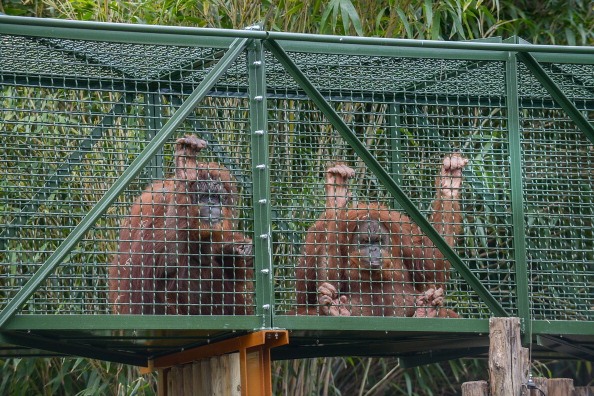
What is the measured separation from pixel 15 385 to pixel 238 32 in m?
3.67

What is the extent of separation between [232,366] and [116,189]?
94cm

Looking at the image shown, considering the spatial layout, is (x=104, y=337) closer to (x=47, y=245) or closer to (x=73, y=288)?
(x=73, y=288)

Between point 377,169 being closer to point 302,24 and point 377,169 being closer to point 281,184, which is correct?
point 281,184

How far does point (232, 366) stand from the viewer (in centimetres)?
483

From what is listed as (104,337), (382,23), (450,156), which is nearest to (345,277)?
(450,156)

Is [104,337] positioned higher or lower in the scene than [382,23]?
lower

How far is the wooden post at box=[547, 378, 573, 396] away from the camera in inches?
181

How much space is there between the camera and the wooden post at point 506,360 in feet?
14.1

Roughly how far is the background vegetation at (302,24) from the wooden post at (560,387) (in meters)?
2.38

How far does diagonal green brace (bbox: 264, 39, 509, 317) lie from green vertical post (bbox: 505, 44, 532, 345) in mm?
109

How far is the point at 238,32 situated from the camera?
4688mm

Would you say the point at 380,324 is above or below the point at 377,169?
below

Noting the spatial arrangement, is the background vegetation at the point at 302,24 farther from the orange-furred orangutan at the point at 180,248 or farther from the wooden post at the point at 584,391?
the wooden post at the point at 584,391

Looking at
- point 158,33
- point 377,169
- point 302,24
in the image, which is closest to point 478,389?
point 377,169
